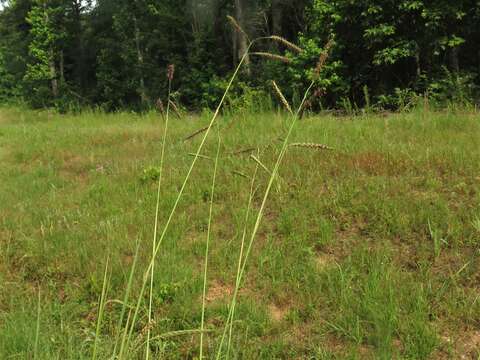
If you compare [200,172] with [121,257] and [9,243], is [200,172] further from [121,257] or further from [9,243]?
[9,243]

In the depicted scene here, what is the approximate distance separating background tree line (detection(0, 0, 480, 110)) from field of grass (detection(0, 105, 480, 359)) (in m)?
1.54

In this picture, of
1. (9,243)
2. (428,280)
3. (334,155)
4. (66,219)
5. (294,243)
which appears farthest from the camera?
(334,155)

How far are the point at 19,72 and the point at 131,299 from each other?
34629 mm

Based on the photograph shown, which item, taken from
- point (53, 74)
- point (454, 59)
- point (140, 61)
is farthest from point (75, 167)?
point (53, 74)

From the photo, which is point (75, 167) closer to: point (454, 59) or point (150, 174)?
point (150, 174)

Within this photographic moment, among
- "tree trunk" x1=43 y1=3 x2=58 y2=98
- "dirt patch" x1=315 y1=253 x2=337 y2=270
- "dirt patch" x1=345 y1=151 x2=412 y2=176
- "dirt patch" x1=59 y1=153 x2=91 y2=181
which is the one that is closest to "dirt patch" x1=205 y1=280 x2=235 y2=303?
"dirt patch" x1=315 y1=253 x2=337 y2=270

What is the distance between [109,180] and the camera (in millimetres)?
6371

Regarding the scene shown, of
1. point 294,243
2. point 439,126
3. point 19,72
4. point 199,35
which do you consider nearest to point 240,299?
point 294,243

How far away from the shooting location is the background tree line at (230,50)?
13125mm

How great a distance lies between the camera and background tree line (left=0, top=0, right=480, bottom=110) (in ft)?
43.1

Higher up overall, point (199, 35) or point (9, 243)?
point (199, 35)

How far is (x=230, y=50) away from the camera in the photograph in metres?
24.1

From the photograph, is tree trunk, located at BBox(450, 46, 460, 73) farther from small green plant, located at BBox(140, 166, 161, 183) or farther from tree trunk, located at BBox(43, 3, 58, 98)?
tree trunk, located at BBox(43, 3, 58, 98)

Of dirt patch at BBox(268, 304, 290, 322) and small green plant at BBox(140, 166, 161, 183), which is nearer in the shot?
dirt patch at BBox(268, 304, 290, 322)
